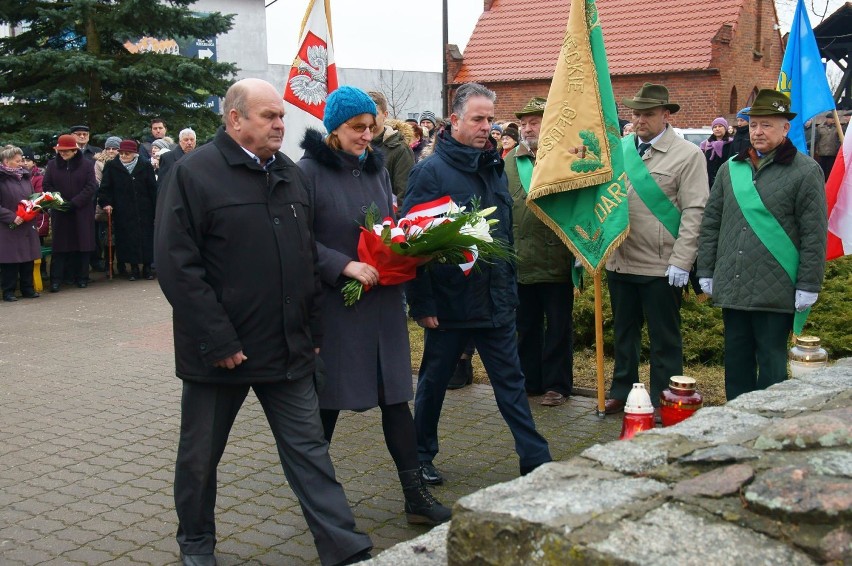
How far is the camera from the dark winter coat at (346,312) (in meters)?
4.86

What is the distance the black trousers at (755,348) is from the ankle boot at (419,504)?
216 centimetres

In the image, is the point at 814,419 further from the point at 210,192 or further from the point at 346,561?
the point at 210,192

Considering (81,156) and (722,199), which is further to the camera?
(81,156)

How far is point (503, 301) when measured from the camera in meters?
5.38

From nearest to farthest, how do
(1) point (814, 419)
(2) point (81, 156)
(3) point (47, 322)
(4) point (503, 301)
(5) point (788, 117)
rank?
(1) point (814, 419) < (4) point (503, 301) < (5) point (788, 117) < (3) point (47, 322) < (2) point (81, 156)

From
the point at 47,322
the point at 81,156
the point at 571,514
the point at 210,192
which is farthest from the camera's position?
the point at 81,156

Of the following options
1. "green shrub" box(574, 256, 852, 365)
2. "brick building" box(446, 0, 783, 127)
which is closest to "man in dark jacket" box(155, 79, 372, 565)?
"green shrub" box(574, 256, 852, 365)

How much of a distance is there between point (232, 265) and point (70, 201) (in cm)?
1060

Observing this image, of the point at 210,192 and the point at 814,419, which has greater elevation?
the point at 210,192

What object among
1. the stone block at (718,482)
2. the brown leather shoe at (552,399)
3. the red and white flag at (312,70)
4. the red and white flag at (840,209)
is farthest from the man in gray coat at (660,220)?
the stone block at (718,482)

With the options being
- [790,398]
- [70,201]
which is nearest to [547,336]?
[790,398]

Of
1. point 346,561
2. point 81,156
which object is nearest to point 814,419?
point 346,561

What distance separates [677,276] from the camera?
6.46 m

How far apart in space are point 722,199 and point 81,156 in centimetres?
1044
